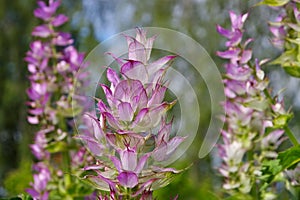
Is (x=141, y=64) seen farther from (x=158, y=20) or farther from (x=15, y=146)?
(x=15, y=146)

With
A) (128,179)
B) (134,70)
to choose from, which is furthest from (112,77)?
(128,179)

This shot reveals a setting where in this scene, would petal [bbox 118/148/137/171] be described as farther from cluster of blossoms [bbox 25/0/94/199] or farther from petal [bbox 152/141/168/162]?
cluster of blossoms [bbox 25/0/94/199]

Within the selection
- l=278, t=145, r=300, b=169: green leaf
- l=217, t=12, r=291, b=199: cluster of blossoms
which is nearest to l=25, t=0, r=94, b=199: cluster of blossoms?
l=217, t=12, r=291, b=199: cluster of blossoms

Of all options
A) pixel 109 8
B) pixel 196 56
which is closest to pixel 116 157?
pixel 196 56

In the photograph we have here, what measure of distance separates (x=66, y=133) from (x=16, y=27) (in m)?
10.3

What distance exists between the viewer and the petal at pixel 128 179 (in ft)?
2.57

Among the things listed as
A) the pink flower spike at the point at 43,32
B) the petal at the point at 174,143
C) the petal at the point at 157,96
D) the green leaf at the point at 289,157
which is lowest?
the green leaf at the point at 289,157

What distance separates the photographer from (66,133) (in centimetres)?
196

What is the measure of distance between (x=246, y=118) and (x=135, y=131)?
86 centimetres

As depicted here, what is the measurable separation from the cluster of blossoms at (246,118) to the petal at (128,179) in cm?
63

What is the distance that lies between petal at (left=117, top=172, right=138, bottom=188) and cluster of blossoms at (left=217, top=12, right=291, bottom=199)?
63cm

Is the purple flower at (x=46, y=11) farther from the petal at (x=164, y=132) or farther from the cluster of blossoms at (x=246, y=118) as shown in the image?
the petal at (x=164, y=132)

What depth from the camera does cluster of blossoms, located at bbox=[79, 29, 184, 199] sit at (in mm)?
793

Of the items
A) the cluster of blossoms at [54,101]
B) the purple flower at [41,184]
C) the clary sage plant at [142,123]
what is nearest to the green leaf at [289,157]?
the clary sage plant at [142,123]
